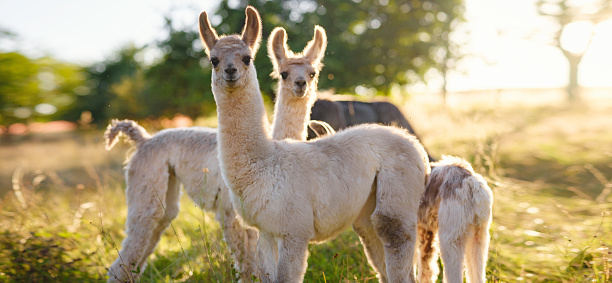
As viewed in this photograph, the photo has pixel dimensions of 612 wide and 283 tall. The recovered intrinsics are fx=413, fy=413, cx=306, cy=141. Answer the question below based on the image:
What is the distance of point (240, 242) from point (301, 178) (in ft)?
5.77

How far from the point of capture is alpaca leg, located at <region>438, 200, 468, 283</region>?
2.78 m

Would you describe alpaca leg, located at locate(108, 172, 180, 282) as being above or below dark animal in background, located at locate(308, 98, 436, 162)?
below

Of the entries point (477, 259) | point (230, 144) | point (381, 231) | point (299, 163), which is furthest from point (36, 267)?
point (477, 259)

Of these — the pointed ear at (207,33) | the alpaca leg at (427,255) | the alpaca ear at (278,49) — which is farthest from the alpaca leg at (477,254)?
the alpaca ear at (278,49)

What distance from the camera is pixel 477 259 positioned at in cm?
288

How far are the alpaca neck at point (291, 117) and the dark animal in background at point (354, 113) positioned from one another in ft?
5.95

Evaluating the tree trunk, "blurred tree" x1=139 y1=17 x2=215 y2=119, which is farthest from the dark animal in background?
the tree trunk

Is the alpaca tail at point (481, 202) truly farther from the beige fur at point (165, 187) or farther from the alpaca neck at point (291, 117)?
the beige fur at point (165, 187)

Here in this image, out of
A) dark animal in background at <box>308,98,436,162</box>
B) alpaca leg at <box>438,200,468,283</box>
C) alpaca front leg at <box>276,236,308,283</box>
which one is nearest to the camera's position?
alpaca front leg at <box>276,236,308,283</box>

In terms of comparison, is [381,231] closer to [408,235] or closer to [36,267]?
[408,235]

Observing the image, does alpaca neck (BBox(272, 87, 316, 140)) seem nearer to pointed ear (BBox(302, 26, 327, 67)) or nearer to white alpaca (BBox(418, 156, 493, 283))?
pointed ear (BBox(302, 26, 327, 67))

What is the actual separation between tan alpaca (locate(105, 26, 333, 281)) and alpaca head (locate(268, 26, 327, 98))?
0.03 meters

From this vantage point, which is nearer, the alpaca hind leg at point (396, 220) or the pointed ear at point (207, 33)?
the alpaca hind leg at point (396, 220)

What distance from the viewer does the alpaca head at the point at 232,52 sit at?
284 centimetres
